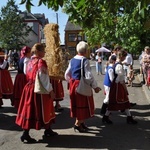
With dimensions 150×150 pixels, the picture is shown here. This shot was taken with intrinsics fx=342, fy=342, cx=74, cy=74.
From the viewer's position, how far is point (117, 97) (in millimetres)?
7418

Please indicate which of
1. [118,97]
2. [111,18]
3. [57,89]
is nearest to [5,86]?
[57,89]

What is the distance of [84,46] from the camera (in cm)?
652

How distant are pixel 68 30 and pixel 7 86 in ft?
268

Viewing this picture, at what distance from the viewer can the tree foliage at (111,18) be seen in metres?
4.43

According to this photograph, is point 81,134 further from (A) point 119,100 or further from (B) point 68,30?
(B) point 68,30

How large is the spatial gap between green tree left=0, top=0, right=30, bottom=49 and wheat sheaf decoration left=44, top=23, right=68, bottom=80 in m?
37.2

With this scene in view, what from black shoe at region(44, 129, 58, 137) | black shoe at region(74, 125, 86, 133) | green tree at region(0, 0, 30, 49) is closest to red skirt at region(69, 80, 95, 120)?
black shoe at region(74, 125, 86, 133)

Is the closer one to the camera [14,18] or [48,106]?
[48,106]

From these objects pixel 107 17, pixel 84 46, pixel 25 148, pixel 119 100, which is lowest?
pixel 25 148

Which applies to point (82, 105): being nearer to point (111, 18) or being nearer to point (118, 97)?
point (118, 97)

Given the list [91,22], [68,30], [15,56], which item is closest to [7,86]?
[91,22]

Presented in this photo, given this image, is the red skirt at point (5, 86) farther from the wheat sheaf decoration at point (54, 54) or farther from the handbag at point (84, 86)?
the handbag at point (84, 86)

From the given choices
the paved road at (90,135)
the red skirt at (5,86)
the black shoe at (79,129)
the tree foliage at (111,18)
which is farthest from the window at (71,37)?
the black shoe at (79,129)

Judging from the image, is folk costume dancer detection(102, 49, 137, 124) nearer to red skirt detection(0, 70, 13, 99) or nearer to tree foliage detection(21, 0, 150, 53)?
tree foliage detection(21, 0, 150, 53)
